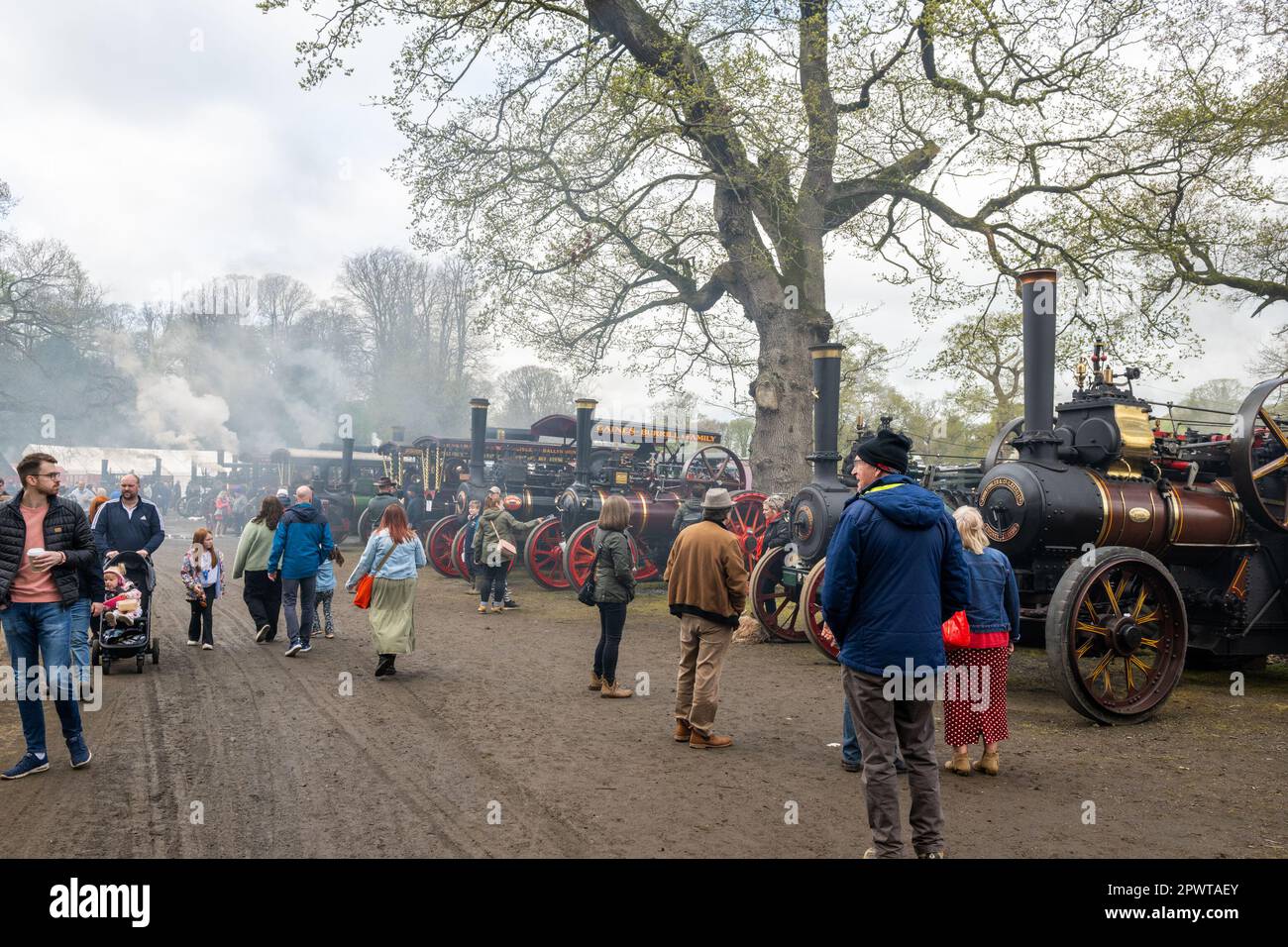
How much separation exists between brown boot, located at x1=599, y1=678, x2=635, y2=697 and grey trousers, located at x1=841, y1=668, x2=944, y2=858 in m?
3.59

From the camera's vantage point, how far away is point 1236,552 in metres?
7.55

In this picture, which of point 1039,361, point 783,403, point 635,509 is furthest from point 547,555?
point 1039,361

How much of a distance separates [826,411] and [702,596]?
4.11 metres

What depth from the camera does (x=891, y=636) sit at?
3576 mm

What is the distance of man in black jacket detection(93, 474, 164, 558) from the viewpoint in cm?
777

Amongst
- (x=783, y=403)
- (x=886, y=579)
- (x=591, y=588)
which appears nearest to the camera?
(x=886, y=579)

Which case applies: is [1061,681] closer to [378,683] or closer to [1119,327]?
[378,683]

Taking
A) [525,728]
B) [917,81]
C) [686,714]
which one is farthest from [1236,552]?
[917,81]

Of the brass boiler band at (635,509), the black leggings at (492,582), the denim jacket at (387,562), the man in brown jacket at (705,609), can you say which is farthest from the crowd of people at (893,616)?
the brass boiler band at (635,509)

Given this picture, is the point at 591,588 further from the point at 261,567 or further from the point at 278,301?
the point at 278,301

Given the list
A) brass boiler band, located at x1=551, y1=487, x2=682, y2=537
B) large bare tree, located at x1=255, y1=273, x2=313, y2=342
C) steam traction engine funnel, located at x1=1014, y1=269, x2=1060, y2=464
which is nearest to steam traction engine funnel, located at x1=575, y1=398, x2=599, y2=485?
brass boiler band, located at x1=551, y1=487, x2=682, y2=537

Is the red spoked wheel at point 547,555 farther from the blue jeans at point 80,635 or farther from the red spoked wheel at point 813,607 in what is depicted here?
the blue jeans at point 80,635

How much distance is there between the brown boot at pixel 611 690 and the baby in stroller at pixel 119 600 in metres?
4.02

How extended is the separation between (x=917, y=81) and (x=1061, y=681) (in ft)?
37.8
